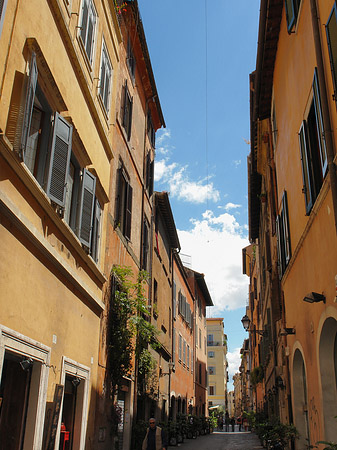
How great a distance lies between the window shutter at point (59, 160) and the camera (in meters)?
6.96

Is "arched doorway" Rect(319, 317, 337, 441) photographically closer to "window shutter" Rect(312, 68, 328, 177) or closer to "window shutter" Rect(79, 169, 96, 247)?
"window shutter" Rect(312, 68, 328, 177)

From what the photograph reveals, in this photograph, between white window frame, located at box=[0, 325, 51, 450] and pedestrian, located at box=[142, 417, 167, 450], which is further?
pedestrian, located at box=[142, 417, 167, 450]

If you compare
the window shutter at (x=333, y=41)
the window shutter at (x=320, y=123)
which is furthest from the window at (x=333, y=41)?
the window shutter at (x=320, y=123)

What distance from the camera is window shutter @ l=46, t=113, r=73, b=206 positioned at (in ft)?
22.9

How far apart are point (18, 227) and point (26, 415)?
2.59 m

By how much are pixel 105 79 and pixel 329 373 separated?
318 inches

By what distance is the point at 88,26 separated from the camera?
952cm

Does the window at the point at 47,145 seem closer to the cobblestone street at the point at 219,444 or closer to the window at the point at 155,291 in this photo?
the window at the point at 155,291

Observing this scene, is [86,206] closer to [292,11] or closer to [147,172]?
[292,11]

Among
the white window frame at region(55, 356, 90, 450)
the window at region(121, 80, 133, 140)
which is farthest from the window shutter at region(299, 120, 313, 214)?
the window at region(121, 80, 133, 140)

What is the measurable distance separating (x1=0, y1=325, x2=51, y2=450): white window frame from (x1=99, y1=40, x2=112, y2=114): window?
20.4 feet

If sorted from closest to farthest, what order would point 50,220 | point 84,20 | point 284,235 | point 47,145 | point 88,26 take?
point 47,145 → point 50,220 → point 84,20 → point 88,26 → point 284,235

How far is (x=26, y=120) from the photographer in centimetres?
568

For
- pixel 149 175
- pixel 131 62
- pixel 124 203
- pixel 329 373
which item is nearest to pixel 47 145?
pixel 329 373
